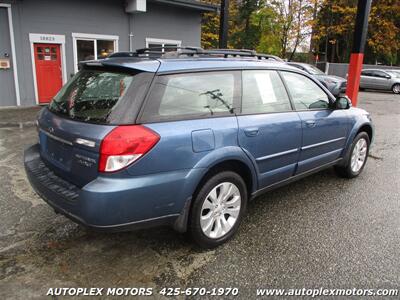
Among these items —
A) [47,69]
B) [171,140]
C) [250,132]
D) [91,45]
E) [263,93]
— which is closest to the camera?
[171,140]

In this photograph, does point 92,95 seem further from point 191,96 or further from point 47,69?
point 47,69

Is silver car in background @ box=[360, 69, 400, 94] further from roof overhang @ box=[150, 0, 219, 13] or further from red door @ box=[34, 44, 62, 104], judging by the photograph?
red door @ box=[34, 44, 62, 104]

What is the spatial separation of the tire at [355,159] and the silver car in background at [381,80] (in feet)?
58.1

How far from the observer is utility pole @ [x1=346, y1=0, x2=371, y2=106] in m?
8.38

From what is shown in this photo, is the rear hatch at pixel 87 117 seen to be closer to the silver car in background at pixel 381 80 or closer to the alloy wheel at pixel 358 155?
the alloy wheel at pixel 358 155

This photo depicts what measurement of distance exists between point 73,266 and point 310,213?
8.26 feet

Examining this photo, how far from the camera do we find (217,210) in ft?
10.5

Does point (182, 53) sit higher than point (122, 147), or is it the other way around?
point (182, 53)

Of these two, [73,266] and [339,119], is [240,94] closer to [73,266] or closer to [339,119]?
[339,119]

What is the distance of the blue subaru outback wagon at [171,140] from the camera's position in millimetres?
2584

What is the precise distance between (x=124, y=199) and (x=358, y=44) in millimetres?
8216

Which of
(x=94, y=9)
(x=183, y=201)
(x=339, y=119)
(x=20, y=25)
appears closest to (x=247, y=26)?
(x=94, y=9)

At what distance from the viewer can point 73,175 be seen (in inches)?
110

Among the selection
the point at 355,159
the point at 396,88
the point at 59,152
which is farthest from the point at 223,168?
the point at 396,88
